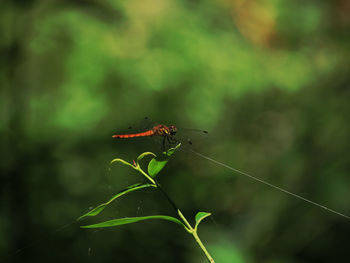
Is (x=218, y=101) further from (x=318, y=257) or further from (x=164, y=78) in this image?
(x=318, y=257)

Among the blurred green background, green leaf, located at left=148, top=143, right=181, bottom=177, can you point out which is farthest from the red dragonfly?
the blurred green background

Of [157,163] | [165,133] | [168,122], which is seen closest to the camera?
[157,163]

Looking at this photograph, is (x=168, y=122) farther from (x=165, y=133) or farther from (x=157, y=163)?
(x=157, y=163)

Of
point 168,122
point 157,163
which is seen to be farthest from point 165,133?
point 168,122

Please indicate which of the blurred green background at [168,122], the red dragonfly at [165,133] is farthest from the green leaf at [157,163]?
the blurred green background at [168,122]

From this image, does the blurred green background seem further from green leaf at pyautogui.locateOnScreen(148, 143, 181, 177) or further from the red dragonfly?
green leaf at pyautogui.locateOnScreen(148, 143, 181, 177)

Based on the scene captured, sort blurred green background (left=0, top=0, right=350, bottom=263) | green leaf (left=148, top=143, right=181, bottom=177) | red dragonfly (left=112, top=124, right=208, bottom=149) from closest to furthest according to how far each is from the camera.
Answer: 1. green leaf (left=148, top=143, right=181, bottom=177)
2. red dragonfly (left=112, top=124, right=208, bottom=149)
3. blurred green background (left=0, top=0, right=350, bottom=263)

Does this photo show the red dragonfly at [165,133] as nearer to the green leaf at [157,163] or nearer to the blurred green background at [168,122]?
the green leaf at [157,163]

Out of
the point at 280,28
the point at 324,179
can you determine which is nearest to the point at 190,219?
the point at 324,179

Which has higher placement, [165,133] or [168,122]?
[165,133]

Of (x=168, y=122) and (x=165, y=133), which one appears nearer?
(x=165, y=133)
